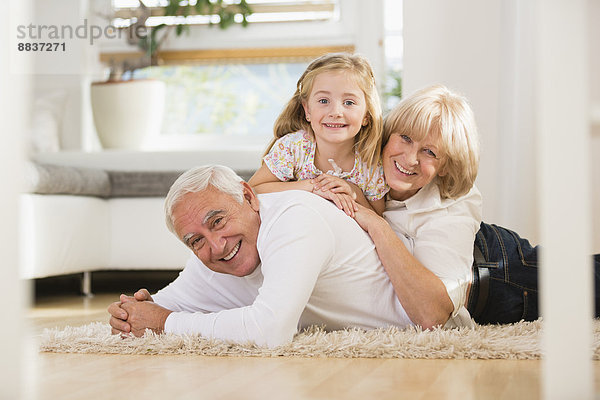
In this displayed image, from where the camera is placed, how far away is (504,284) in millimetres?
1915

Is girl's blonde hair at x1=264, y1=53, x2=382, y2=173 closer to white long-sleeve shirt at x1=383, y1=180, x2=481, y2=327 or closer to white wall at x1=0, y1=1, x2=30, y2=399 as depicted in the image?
white long-sleeve shirt at x1=383, y1=180, x2=481, y2=327

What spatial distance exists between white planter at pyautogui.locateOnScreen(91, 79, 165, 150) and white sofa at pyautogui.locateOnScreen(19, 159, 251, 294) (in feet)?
3.48

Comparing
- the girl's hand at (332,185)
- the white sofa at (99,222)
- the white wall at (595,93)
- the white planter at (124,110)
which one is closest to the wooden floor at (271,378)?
the girl's hand at (332,185)

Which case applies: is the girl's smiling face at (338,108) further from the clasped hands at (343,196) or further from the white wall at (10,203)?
the white wall at (10,203)

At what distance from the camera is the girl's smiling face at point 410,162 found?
1845 millimetres

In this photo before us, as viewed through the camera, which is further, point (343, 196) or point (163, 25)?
point (163, 25)

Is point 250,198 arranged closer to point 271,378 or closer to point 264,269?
point 264,269

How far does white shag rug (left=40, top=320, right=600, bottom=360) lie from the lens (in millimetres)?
1510

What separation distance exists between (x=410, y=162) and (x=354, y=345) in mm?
513

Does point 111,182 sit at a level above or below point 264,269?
above

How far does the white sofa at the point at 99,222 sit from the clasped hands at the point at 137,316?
110 cm

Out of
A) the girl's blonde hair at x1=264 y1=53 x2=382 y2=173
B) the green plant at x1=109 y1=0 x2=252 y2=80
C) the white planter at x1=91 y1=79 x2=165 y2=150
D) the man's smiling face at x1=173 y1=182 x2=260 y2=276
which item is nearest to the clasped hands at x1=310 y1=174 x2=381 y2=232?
the girl's blonde hair at x1=264 y1=53 x2=382 y2=173

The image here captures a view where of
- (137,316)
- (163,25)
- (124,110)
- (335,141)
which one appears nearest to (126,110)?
(124,110)

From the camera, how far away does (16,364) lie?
33.9 inches
